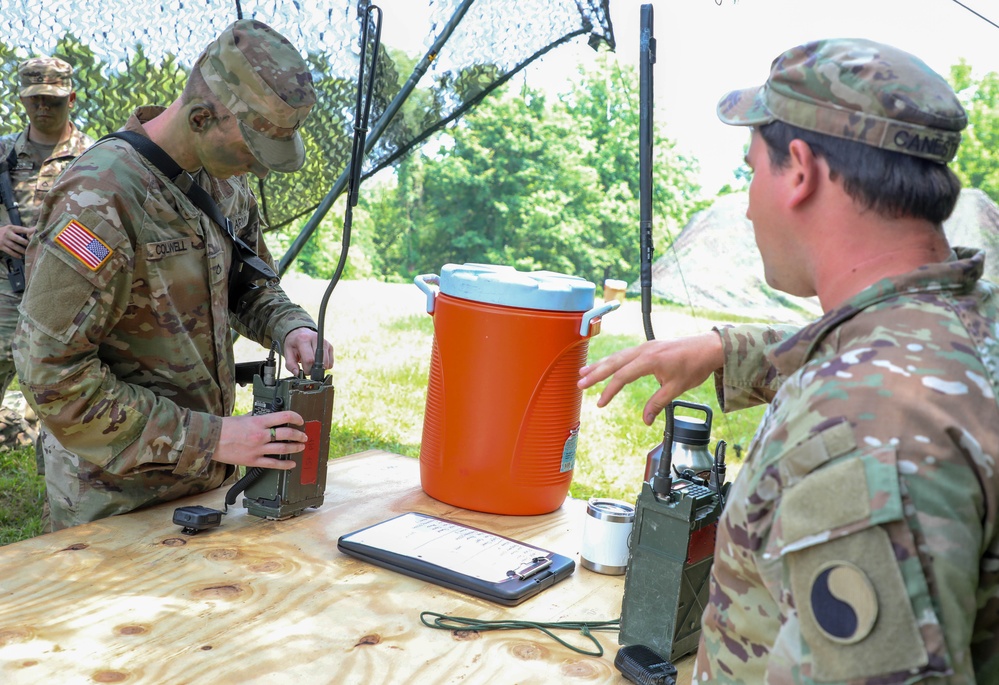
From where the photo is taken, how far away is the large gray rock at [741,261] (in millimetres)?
8875

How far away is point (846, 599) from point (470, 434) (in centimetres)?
135

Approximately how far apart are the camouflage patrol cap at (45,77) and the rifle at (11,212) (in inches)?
28.7

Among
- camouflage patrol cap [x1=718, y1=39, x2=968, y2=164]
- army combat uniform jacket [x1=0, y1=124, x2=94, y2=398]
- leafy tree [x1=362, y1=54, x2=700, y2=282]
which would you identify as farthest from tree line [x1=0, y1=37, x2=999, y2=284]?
camouflage patrol cap [x1=718, y1=39, x2=968, y2=164]

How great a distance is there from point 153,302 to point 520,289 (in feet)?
2.60

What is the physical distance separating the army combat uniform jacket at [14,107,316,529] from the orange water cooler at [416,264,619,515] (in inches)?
20.4

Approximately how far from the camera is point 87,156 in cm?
187

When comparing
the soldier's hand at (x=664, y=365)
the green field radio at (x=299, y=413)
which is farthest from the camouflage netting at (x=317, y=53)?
the soldier's hand at (x=664, y=365)

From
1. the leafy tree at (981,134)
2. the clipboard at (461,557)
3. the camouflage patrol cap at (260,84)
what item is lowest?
the clipboard at (461,557)

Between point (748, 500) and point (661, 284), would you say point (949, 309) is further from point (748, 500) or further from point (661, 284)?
point (661, 284)

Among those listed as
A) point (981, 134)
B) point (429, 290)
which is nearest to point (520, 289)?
point (429, 290)

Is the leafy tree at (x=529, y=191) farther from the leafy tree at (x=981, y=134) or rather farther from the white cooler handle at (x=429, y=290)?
the white cooler handle at (x=429, y=290)

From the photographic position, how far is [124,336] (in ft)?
6.33

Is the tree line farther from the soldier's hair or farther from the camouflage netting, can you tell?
the soldier's hair

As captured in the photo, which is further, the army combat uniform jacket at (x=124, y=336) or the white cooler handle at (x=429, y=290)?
the white cooler handle at (x=429, y=290)
